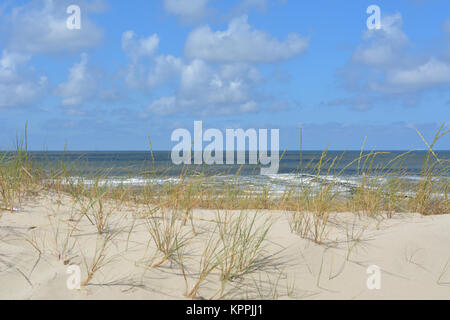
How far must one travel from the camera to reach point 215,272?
1954mm

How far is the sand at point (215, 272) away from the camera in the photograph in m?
1.80

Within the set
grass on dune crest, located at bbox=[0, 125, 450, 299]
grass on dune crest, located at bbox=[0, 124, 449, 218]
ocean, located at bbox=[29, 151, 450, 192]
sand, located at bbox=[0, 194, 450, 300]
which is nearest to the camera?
sand, located at bbox=[0, 194, 450, 300]

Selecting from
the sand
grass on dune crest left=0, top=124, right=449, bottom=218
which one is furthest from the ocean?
the sand

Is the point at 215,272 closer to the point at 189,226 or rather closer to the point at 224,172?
the point at 189,226

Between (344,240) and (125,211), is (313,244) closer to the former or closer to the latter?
(344,240)

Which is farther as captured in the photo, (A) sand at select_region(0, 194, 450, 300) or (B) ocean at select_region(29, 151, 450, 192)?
(B) ocean at select_region(29, 151, 450, 192)

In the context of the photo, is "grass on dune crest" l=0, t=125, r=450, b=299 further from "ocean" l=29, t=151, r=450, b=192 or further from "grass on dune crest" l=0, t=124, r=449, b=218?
"ocean" l=29, t=151, r=450, b=192

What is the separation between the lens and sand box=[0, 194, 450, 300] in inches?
71.1

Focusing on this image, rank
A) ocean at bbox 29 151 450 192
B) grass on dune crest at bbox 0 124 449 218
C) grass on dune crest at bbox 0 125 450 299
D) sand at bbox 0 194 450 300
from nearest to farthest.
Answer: sand at bbox 0 194 450 300, grass on dune crest at bbox 0 125 450 299, grass on dune crest at bbox 0 124 449 218, ocean at bbox 29 151 450 192

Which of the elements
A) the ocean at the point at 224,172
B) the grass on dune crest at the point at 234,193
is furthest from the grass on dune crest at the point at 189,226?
the ocean at the point at 224,172

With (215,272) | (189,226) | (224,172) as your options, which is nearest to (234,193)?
(224,172)

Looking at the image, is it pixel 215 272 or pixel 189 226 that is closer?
pixel 215 272

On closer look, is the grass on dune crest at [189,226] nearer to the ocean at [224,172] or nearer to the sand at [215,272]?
the sand at [215,272]

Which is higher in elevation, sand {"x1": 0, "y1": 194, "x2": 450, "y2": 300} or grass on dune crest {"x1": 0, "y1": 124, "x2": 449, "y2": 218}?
grass on dune crest {"x1": 0, "y1": 124, "x2": 449, "y2": 218}
